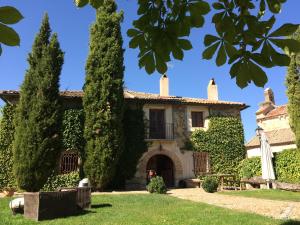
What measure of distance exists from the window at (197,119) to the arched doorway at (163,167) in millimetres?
3047

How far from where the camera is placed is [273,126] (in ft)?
109

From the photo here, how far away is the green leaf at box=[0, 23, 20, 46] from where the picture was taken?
1.47 meters

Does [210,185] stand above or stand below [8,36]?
below

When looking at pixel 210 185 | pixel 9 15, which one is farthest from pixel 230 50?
pixel 210 185

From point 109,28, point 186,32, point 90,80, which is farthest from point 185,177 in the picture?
point 186,32

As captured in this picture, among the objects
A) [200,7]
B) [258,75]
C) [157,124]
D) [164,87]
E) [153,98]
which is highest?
[164,87]

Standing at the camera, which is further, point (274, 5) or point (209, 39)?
point (274, 5)

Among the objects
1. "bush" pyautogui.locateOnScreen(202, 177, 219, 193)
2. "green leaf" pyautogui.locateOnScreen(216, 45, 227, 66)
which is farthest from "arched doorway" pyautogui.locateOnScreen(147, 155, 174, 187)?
"green leaf" pyautogui.locateOnScreen(216, 45, 227, 66)

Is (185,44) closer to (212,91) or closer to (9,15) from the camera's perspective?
(9,15)

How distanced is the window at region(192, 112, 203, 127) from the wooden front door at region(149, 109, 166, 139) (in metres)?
2.25

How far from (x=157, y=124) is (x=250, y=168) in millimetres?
6450

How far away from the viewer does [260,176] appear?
1836cm

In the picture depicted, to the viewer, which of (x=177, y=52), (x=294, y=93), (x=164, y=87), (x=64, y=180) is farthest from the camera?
(x=164, y=87)

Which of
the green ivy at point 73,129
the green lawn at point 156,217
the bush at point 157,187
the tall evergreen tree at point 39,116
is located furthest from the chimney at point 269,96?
the green lawn at point 156,217
